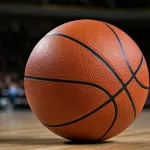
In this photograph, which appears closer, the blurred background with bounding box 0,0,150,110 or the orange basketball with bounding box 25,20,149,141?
the orange basketball with bounding box 25,20,149,141

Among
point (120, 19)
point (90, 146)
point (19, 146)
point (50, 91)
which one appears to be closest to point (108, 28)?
point (50, 91)

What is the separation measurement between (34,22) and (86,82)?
10955 mm

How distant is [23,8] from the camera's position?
1094cm

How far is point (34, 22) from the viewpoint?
1301 centimetres

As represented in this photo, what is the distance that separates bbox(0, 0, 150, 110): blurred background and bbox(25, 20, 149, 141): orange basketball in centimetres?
838

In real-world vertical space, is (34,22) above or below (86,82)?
above

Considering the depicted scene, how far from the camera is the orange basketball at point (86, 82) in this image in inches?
89.0

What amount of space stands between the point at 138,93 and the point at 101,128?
29 centimetres

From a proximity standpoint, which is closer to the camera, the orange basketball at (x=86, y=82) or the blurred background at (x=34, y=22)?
the orange basketball at (x=86, y=82)

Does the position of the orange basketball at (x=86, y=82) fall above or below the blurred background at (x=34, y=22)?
below

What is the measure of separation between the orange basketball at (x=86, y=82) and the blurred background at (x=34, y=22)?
8376mm

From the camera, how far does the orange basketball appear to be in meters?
2.26

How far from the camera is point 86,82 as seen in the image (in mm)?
2256

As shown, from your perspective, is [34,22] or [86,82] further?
[34,22]
